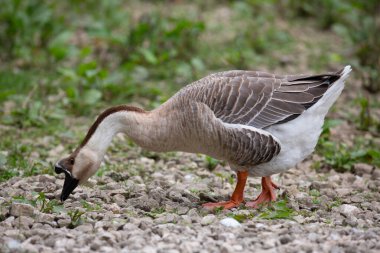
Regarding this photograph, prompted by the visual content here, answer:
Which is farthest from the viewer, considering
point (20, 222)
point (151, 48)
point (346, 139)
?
point (151, 48)

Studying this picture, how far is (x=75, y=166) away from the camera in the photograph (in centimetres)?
624

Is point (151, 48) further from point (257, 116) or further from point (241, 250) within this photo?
point (241, 250)

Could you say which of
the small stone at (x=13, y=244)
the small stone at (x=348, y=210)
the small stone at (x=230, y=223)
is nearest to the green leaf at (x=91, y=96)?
the small stone at (x=230, y=223)

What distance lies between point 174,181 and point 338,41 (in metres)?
6.86

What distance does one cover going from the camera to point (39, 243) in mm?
5117

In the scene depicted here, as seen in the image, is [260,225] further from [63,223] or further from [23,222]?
[23,222]

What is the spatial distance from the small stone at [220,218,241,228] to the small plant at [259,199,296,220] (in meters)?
0.32

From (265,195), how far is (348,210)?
0.84 m

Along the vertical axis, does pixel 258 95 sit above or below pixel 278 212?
above

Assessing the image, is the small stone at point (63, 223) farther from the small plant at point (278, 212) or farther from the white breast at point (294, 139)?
the white breast at point (294, 139)

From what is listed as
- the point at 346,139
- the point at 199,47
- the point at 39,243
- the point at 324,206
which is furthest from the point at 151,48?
the point at 39,243

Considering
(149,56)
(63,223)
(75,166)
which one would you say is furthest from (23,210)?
(149,56)

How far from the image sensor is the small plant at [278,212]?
5824 mm

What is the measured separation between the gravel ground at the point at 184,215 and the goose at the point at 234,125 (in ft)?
1.21
